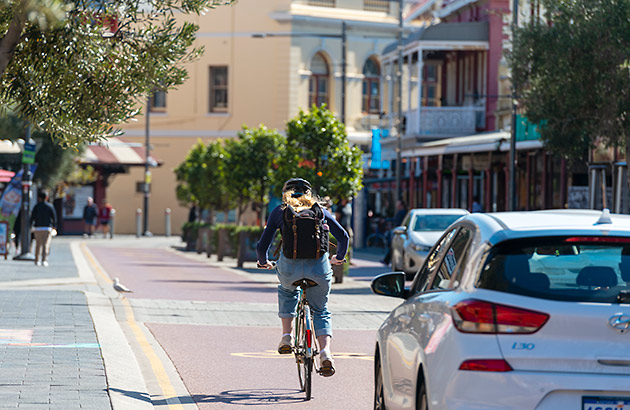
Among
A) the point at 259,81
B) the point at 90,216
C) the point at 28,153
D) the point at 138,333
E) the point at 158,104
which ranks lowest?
the point at 90,216

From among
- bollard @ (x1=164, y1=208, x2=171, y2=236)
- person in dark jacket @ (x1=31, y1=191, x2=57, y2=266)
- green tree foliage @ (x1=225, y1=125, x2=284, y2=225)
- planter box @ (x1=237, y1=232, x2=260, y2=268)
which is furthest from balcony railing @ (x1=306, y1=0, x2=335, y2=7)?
person in dark jacket @ (x1=31, y1=191, x2=57, y2=266)

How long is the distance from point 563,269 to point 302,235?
4.23 metres

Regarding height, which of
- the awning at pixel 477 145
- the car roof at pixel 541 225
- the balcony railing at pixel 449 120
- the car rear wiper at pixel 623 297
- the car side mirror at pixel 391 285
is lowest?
the car side mirror at pixel 391 285

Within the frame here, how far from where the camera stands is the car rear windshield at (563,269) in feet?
18.4

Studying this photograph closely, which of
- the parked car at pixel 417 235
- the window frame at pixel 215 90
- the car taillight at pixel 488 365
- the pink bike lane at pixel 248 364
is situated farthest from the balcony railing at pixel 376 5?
the car taillight at pixel 488 365

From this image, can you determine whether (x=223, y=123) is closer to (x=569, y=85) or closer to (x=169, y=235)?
(x=169, y=235)

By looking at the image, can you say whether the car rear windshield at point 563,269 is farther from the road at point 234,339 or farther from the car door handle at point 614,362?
the road at point 234,339

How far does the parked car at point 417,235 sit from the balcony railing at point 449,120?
746 inches

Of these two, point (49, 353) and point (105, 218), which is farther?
point (105, 218)

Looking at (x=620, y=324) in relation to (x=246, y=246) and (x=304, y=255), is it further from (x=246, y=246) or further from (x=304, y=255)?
(x=246, y=246)

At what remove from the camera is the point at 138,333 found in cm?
1434

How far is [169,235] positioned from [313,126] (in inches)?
1279

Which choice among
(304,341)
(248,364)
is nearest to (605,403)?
(304,341)

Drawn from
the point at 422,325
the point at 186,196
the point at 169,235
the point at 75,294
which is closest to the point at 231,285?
the point at 75,294
